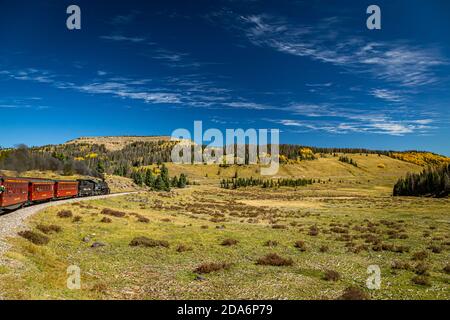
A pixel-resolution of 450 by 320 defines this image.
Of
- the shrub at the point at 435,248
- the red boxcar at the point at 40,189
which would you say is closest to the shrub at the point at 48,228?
the red boxcar at the point at 40,189

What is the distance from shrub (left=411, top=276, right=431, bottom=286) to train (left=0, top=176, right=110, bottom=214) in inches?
1255

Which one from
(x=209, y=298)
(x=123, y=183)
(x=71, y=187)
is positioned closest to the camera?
(x=209, y=298)

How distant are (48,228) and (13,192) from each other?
309 inches

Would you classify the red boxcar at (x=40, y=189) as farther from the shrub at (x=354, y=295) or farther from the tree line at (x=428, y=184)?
the tree line at (x=428, y=184)

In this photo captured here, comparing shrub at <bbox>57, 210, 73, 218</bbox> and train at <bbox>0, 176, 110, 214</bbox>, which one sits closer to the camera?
train at <bbox>0, 176, 110, 214</bbox>

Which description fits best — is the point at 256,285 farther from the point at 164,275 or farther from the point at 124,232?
the point at 124,232

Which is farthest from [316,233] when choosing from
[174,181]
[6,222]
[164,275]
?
[174,181]

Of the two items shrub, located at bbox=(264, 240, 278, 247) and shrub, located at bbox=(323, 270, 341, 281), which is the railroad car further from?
shrub, located at bbox=(323, 270, 341, 281)

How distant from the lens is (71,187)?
2313 inches

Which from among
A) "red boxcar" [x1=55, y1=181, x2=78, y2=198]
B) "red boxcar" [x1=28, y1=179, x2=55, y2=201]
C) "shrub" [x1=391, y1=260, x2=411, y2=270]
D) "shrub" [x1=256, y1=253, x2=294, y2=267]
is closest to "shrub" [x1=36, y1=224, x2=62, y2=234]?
"red boxcar" [x1=28, y1=179, x2=55, y2=201]

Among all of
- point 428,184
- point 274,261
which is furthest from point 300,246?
point 428,184

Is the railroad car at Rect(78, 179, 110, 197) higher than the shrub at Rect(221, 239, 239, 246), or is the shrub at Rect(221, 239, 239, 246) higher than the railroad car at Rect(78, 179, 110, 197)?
the railroad car at Rect(78, 179, 110, 197)

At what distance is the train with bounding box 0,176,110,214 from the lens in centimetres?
3031
